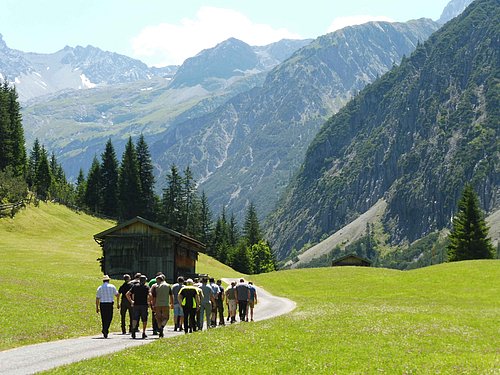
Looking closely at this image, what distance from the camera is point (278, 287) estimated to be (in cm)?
7894

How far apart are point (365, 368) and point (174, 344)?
26.6 ft

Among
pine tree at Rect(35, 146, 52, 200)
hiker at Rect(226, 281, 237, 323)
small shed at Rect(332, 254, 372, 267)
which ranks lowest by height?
hiker at Rect(226, 281, 237, 323)

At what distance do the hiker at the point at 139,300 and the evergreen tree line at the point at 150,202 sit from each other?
319 feet

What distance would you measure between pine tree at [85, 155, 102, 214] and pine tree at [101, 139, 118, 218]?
885 mm

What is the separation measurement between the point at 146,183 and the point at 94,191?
1225 cm

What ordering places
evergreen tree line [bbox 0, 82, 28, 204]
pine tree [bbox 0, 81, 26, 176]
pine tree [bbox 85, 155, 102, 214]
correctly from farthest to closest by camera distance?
pine tree [bbox 85, 155, 102, 214] < pine tree [bbox 0, 81, 26, 176] < evergreen tree line [bbox 0, 82, 28, 204]

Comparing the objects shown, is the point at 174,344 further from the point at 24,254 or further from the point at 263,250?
the point at 263,250

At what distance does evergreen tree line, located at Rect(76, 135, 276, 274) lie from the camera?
129 m

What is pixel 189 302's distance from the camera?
95.1 feet

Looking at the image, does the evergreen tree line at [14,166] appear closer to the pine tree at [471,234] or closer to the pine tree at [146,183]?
the pine tree at [146,183]

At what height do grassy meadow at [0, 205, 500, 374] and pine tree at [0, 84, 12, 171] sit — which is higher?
pine tree at [0, 84, 12, 171]

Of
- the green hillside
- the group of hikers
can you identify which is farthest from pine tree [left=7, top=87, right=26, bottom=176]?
the group of hikers

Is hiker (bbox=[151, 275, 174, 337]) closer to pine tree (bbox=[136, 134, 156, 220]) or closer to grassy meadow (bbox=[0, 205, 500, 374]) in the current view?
grassy meadow (bbox=[0, 205, 500, 374])

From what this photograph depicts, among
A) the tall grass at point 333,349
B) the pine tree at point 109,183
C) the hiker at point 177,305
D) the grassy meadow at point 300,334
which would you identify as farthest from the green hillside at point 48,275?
the pine tree at point 109,183
